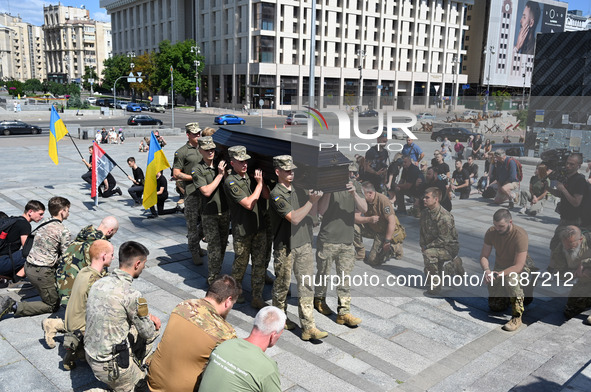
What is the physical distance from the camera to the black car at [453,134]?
412 inches

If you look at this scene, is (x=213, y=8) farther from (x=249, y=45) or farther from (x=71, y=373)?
(x=71, y=373)

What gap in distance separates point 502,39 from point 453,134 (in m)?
109

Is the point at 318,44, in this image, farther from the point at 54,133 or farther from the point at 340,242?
the point at 340,242

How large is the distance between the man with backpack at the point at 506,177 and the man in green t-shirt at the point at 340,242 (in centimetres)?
455

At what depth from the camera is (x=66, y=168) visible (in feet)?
64.6

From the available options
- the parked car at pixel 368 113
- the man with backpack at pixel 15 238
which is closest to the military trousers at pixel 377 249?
the parked car at pixel 368 113

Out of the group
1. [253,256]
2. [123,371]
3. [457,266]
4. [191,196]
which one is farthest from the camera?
[191,196]

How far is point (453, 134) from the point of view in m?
11.6

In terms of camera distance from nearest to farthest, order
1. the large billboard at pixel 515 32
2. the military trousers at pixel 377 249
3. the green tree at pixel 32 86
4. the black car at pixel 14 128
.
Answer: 1. the military trousers at pixel 377 249
2. the black car at pixel 14 128
3. the green tree at pixel 32 86
4. the large billboard at pixel 515 32

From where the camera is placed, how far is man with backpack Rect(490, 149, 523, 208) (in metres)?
9.93

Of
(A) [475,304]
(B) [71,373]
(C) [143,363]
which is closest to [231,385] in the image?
(C) [143,363]

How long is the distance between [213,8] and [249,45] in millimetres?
12969

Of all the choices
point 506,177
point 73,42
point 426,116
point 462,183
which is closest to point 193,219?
point 426,116

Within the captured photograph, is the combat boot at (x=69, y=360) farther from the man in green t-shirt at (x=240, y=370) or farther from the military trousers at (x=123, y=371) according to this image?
the man in green t-shirt at (x=240, y=370)
